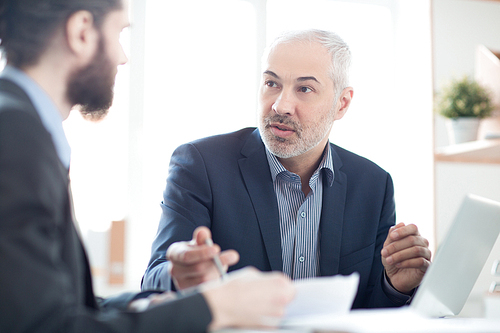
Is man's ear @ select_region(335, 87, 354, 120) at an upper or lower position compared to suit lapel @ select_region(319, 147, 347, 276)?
upper

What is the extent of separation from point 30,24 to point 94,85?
136 millimetres

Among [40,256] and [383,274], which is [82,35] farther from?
[383,274]

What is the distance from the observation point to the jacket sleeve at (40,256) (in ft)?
1.71

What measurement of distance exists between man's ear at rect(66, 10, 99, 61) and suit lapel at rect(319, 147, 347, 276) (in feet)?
3.22

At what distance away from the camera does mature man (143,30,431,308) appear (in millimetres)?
1436

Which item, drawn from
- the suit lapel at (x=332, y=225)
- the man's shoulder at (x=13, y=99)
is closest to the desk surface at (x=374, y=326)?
the man's shoulder at (x=13, y=99)

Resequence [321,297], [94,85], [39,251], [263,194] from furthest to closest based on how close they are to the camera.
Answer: [263,194] → [94,85] → [321,297] → [39,251]

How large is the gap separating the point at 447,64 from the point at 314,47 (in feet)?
5.44

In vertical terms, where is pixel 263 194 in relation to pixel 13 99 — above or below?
below

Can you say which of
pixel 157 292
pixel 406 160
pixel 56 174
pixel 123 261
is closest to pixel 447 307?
pixel 157 292

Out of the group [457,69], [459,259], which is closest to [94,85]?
[459,259]

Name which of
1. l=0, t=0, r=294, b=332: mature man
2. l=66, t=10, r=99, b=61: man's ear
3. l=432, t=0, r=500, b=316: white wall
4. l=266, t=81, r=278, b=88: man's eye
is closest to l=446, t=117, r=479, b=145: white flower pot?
l=432, t=0, r=500, b=316: white wall

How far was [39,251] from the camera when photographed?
54 centimetres

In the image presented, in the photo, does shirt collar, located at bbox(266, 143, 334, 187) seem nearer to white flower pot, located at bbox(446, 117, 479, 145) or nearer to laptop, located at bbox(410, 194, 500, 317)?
laptop, located at bbox(410, 194, 500, 317)
